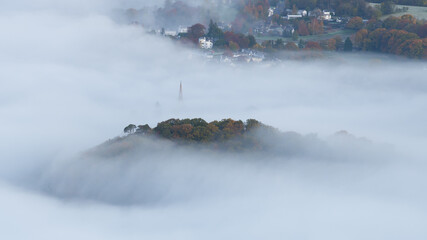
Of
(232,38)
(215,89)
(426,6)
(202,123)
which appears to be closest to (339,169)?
(202,123)

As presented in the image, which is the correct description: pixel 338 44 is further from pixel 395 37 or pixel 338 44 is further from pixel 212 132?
pixel 212 132

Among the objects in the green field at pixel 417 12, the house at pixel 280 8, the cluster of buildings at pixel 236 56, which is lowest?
the cluster of buildings at pixel 236 56

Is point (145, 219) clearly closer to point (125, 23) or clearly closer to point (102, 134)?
point (102, 134)

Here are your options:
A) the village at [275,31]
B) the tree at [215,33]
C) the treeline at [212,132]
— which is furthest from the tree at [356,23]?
the treeline at [212,132]

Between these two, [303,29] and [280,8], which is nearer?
[303,29]

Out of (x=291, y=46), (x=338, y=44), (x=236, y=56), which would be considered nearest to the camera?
(x=236, y=56)

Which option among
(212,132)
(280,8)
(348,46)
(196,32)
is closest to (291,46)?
(348,46)

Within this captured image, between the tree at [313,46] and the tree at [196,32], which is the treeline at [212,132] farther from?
the tree at [196,32]

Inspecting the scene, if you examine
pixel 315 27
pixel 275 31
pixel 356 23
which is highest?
pixel 356 23

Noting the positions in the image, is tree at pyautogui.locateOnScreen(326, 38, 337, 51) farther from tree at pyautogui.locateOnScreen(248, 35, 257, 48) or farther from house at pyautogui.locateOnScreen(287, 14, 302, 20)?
house at pyautogui.locateOnScreen(287, 14, 302, 20)

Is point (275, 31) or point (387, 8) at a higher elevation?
point (387, 8)

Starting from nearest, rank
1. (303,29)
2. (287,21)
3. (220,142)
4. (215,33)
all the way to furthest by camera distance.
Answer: (220,142)
(215,33)
(303,29)
(287,21)

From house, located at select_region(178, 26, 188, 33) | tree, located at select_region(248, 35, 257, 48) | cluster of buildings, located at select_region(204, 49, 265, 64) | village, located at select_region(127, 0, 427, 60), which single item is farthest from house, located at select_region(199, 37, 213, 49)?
house, located at select_region(178, 26, 188, 33)

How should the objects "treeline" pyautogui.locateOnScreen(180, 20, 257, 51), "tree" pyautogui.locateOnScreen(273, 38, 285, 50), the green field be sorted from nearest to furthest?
"tree" pyautogui.locateOnScreen(273, 38, 285, 50), "treeline" pyautogui.locateOnScreen(180, 20, 257, 51), the green field
